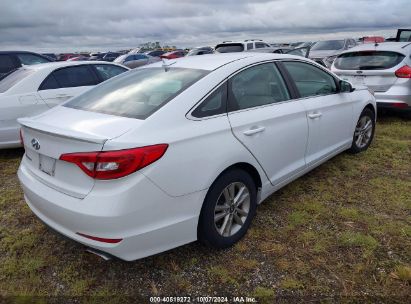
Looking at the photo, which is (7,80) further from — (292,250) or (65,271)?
(292,250)

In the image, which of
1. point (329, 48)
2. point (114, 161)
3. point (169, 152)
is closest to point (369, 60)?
point (169, 152)

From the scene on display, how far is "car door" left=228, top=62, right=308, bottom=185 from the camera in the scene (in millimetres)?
2934

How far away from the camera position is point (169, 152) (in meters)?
2.35

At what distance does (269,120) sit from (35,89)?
3.90 m

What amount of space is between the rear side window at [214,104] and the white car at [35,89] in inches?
103

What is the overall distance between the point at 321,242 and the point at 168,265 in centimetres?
129

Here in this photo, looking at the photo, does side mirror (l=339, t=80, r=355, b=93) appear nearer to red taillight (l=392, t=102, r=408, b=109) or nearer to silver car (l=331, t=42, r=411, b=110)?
silver car (l=331, t=42, r=411, b=110)

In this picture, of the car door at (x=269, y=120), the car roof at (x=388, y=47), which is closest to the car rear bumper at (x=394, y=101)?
the car roof at (x=388, y=47)

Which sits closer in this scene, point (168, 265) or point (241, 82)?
point (168, 265)

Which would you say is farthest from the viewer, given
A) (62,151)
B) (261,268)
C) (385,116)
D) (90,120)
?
(385,116)

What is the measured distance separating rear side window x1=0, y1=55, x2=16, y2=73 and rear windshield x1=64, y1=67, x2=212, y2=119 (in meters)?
6.23

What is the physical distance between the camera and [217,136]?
105 inches

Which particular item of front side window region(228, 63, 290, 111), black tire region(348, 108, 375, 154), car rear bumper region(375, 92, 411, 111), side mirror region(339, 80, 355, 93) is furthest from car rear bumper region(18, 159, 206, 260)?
car rear bumper region(375, 92, 411, 111)

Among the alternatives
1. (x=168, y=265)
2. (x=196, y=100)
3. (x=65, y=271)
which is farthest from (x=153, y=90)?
(x=65, y=271)
